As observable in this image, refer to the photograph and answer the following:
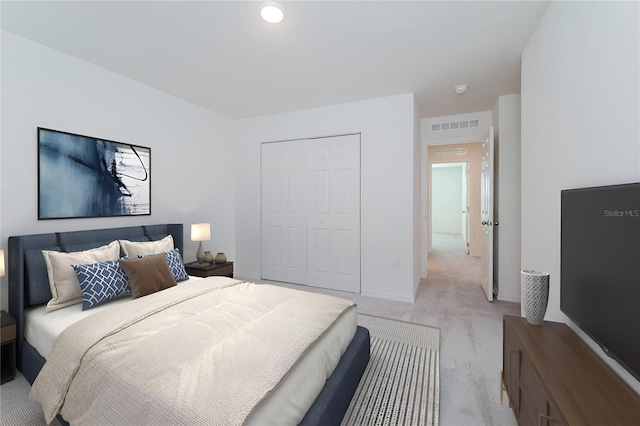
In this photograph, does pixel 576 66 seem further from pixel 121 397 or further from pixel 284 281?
pixel 284 281

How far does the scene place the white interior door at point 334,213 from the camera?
3834mm

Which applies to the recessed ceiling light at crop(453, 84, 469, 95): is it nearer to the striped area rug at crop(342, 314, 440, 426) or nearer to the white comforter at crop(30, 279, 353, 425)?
the striped area rug at crop(342, 314, 440, 426)

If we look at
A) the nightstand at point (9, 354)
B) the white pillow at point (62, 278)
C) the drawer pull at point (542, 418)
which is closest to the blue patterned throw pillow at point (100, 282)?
the white pillow at point (62, 278)

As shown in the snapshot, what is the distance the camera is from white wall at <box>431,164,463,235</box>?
33.2 ft

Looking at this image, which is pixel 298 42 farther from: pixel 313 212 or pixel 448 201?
pixel 448 201

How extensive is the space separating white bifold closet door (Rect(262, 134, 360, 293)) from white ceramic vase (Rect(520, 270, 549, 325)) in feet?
7.80

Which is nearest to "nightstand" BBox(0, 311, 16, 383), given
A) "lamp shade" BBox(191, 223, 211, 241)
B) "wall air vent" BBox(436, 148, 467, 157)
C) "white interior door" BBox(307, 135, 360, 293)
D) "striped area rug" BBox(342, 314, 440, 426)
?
"lamp shade" BBox(191, 223, 211, 241)

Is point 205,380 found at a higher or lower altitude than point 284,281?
higher

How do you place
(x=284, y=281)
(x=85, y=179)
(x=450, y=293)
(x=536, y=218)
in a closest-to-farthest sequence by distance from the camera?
(x=536, y=218) < (x=85, y=179) < (x=450, y=293) < (x=284, y=281)

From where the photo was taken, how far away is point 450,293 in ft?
12.6

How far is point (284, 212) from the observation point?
4.30m

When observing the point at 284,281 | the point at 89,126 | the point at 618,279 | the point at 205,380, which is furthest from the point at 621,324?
the point at 89,126

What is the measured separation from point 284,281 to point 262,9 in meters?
3.54

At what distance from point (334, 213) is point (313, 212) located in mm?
343
